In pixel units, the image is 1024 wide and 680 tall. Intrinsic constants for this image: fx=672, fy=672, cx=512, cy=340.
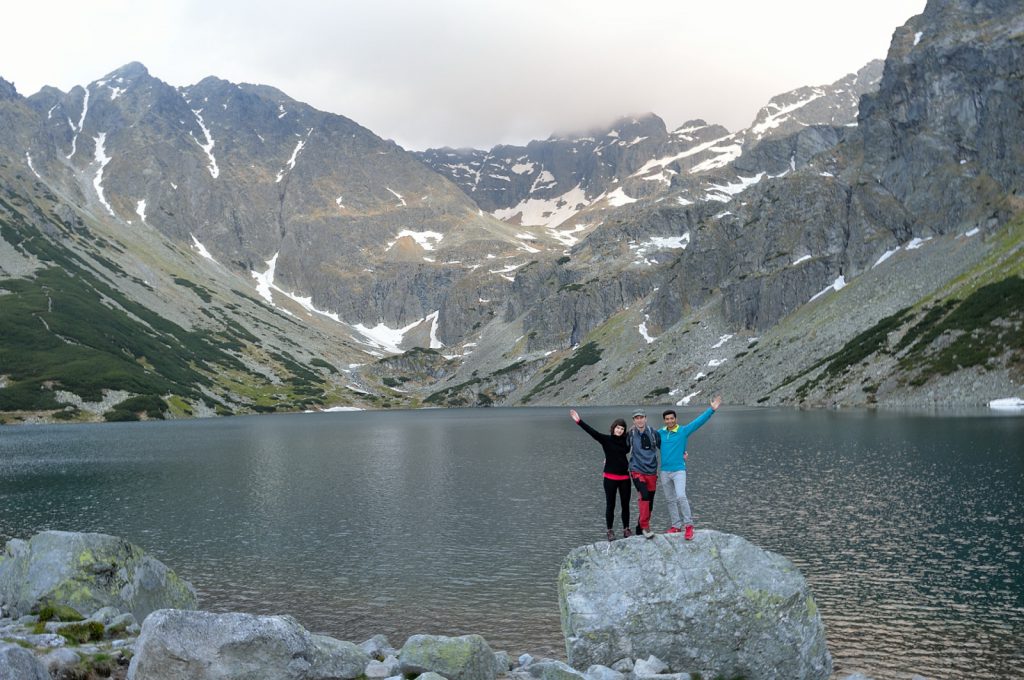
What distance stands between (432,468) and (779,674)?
61.0 metres

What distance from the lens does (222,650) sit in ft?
52.5

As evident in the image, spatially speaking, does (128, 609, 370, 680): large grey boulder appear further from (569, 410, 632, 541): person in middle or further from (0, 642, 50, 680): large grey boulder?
(569, 410, 632, 541): person in middle

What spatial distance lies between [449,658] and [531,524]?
27.4 m

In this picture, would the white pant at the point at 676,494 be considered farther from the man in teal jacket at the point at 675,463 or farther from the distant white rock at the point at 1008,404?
the distant white rock at the point at 1008,404

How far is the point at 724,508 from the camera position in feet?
155

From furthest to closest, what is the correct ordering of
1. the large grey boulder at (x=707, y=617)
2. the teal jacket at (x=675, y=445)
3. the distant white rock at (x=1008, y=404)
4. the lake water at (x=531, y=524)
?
the distant white rock at (x=1008, y=404) < the lake water at (x=531, y=524) < the teal jacket at (x=675, y=445) < the large grey boulder at (x=707, y=617)

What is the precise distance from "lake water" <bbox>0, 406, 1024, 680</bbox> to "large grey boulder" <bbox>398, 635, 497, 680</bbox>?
19.4 feet

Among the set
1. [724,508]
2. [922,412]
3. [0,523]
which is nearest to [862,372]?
[922,412]

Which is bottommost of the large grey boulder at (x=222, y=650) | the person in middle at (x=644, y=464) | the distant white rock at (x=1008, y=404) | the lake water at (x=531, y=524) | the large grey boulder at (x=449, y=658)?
the lake water at (x=531, y=524)

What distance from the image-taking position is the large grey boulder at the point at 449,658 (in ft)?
58.2

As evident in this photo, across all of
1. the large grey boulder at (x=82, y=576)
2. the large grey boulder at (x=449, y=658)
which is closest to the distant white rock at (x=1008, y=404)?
the large grey boulder at (x=449, y=658)

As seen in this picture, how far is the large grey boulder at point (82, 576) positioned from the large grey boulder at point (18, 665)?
1204cm

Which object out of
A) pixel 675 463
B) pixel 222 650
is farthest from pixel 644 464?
pixel 222 650

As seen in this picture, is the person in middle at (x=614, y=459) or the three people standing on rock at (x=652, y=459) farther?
the person in middle at (x=614, y=459)
